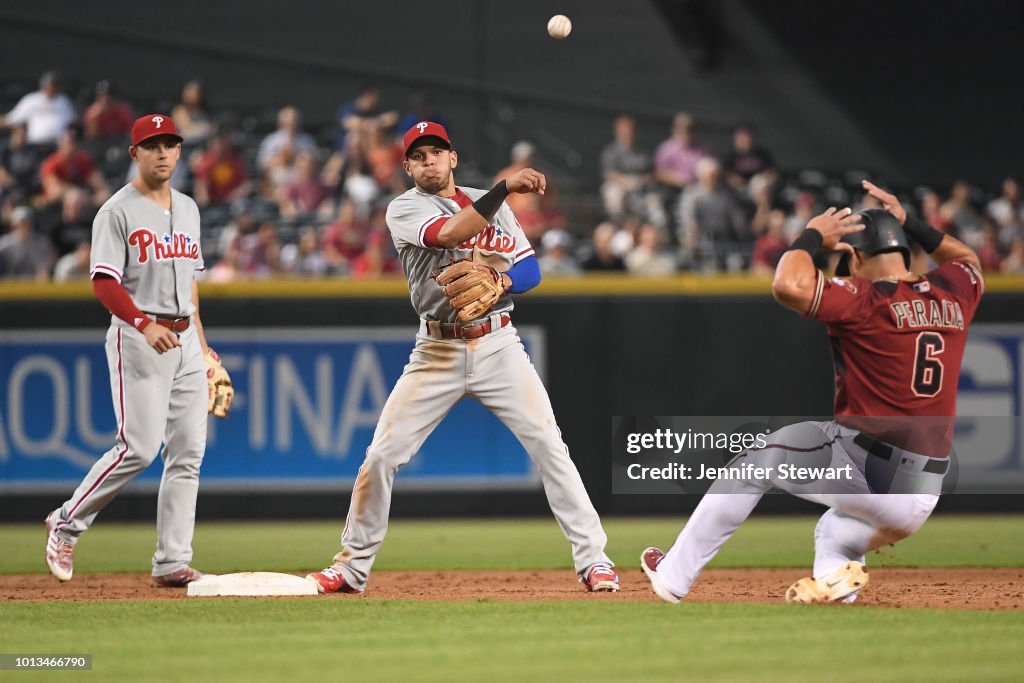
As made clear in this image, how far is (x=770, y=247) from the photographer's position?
1223cm

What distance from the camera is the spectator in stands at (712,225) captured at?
1271 centimetres

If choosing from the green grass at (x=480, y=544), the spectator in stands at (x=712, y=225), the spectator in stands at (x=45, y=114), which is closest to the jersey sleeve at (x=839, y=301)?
the green grass at (x=480, y=544)

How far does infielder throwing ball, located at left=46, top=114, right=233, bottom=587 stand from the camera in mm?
6309

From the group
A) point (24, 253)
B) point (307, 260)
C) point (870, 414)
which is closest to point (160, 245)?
point (870, 414)

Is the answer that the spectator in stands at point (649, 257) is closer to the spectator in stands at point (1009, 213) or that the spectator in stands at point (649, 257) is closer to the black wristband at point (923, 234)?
the spectator in stands at point (1009, 213)

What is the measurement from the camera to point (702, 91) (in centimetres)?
1714

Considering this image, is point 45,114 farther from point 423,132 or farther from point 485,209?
point 485,209

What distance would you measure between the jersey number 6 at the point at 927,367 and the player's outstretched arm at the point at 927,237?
49 centimetres

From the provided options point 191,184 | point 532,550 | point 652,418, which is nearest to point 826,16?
point 191,184

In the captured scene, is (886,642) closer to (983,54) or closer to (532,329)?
(532,329)

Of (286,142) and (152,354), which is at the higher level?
(286,142)

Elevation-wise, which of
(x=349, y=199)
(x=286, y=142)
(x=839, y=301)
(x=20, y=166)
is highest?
(x=286, y=142)

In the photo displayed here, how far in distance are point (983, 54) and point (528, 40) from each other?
532 cm

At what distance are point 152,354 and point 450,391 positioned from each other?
1.35 metres
